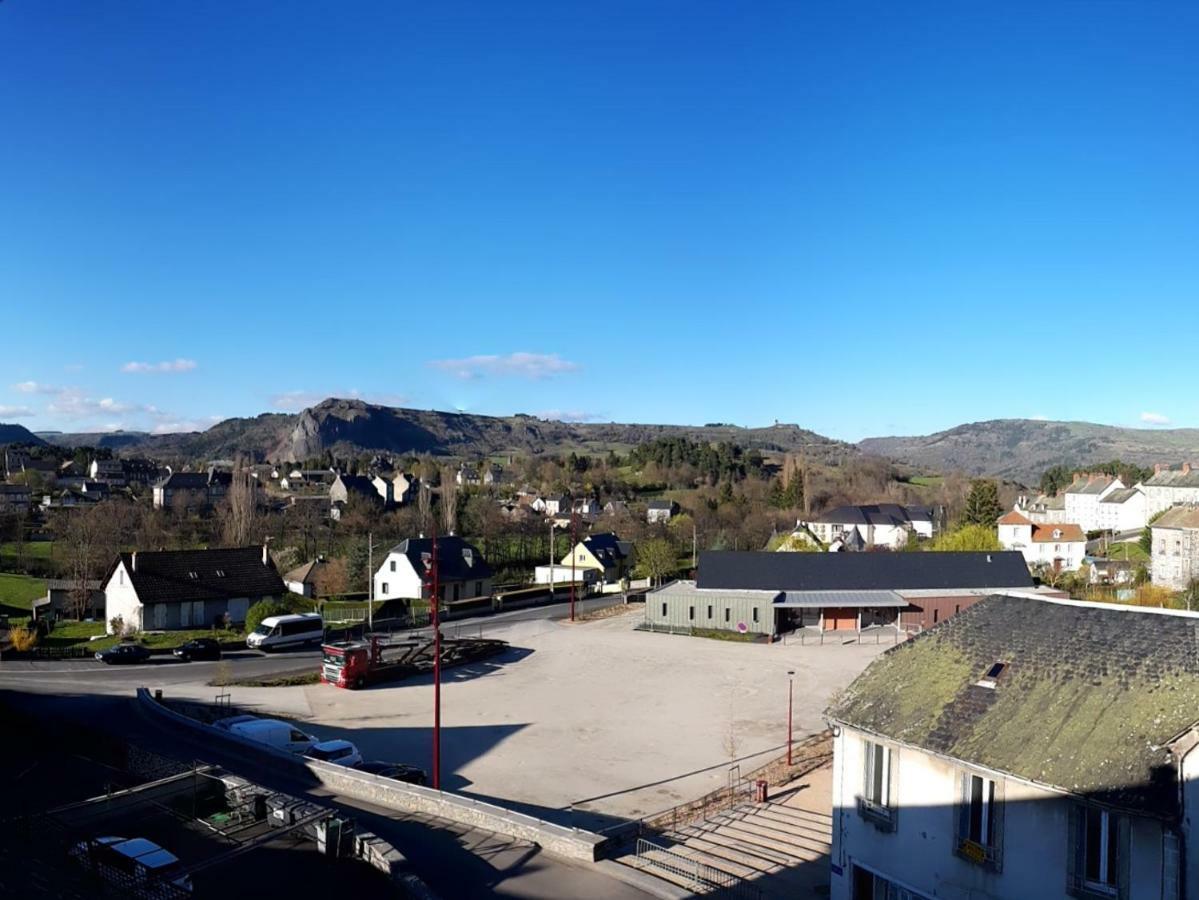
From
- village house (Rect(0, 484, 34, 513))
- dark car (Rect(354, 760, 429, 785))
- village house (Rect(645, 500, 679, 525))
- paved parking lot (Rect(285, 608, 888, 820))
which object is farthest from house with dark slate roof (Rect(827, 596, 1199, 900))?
village house (Rect(0, 484, 34, 513))

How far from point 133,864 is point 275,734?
11.3 metres

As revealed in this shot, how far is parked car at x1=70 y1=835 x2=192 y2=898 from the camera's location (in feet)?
38.6

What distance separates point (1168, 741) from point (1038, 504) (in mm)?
119259

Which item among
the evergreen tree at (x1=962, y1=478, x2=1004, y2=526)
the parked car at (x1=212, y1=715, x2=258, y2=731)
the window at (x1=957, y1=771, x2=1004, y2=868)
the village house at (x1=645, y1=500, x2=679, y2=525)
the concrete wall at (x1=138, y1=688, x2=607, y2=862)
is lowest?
the parked car at (x1=212, y1=715, x2=258, y2=731)

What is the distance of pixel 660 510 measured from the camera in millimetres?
106875

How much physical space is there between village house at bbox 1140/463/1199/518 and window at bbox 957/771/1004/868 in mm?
90221

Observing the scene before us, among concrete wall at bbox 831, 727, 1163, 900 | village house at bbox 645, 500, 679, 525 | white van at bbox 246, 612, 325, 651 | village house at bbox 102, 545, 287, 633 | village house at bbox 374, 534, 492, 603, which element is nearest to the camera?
concrete wall at bbox 831, 727, 1163, 900

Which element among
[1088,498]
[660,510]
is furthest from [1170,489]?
[660,510]

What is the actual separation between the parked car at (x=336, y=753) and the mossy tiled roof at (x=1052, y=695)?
483 inches

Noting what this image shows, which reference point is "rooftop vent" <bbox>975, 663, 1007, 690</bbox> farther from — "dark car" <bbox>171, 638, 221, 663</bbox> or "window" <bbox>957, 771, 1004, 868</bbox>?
"dark car" <bbox>171, 638, 221, 663</bbox>

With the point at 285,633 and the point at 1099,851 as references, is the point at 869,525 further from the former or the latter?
the point at 1099,851

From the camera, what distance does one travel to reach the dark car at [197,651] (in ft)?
116

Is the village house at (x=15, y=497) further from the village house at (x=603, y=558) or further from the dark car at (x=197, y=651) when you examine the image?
the dark car at (x=197, y=651)

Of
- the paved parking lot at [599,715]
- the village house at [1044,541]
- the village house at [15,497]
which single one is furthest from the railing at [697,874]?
the village house at [15,497]
